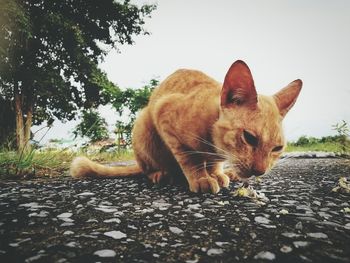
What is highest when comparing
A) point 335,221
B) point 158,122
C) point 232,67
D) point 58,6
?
point 58,6

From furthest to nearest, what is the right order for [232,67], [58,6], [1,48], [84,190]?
[58,6] < [1,48] < [84,190] < [232,67]

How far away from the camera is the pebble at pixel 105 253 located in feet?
3.93

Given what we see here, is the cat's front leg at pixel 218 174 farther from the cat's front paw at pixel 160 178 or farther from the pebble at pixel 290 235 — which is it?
the pebble at pixel 290 235

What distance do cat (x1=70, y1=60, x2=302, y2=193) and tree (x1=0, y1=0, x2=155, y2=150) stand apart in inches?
382

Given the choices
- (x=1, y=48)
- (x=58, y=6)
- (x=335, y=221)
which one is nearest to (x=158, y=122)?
(x=335, y=221)

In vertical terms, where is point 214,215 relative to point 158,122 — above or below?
below

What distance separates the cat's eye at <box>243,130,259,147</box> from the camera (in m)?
2.39

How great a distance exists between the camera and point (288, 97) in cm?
281

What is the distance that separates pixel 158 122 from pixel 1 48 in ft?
39.9

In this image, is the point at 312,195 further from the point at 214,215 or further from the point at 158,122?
the point at 158,122

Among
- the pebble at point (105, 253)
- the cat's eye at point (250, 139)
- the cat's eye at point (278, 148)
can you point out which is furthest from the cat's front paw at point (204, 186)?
the pebble at point (105, 253)

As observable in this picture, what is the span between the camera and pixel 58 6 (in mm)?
14078

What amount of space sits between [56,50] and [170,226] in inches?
582

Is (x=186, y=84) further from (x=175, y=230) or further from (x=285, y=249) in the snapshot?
(x=285, y=249)
